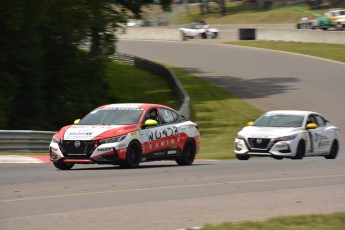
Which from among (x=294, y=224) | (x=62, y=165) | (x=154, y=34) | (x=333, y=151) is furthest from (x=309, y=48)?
(x=294, y=224)

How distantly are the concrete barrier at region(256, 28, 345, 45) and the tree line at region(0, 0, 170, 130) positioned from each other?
27.5 meters

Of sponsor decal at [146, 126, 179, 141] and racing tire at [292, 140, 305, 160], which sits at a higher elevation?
sponsor decal at [146, 126, 179, 141]

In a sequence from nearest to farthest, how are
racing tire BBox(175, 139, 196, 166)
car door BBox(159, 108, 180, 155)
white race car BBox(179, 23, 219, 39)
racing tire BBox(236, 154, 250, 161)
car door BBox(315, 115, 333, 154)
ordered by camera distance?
car door BBox(159, 108, 180, 155) → racing tire BBox(175, 139, 196, 166) → racing tire BBox(236, 154, 250, 161) → car door BBox(315, 115, 333, 154) → white race car BBox(179, 23, 219, 39)

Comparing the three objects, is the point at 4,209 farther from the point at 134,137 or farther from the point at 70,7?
the point at 70,7

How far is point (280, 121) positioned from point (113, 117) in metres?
6.75

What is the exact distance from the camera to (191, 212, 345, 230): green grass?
30.7 feet

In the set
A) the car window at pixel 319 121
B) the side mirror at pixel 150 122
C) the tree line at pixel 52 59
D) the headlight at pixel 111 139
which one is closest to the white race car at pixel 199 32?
the tree line at pixel 52 59

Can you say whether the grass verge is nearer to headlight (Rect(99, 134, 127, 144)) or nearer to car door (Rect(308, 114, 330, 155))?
car door (Rect(308, 114, 330, 155))

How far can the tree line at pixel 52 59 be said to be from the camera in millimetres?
33000

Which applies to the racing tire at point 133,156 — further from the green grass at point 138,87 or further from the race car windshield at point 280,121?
the green grass at point 138,87

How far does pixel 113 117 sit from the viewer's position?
1848 centimetres

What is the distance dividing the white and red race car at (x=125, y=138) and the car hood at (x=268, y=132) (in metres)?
2.90

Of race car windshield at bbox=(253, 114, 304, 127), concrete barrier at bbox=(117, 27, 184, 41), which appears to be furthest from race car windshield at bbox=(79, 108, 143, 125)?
concrete barrier at bbox=(117, 27, 184, 41)

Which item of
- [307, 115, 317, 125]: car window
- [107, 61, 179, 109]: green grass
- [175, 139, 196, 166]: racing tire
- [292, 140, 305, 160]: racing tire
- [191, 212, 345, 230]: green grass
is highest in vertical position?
[191, 212, 345, 230]: green grass
